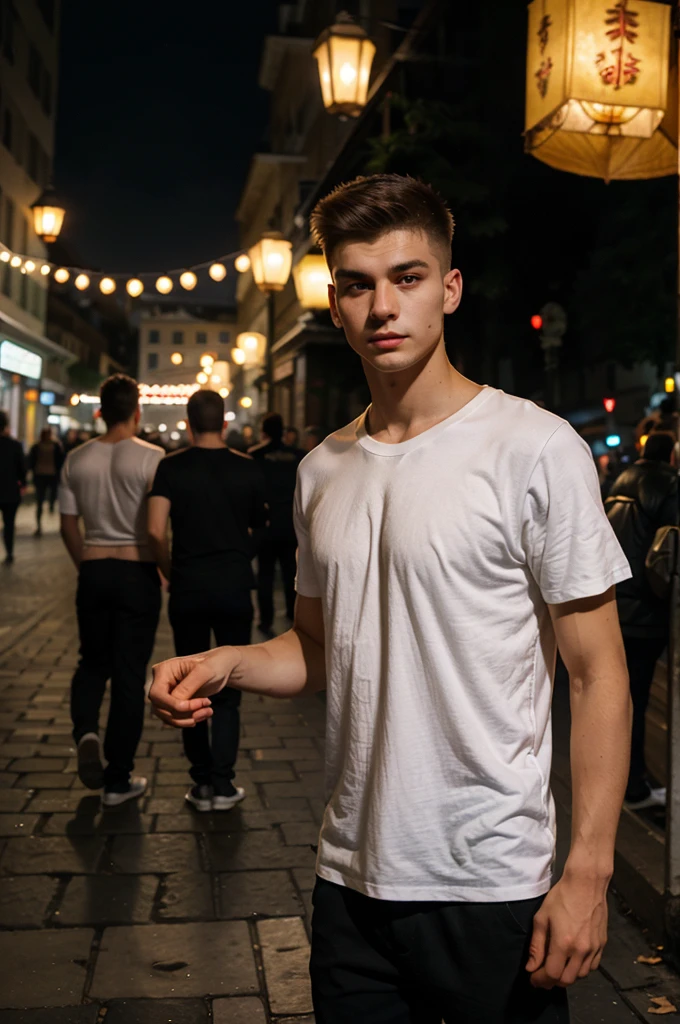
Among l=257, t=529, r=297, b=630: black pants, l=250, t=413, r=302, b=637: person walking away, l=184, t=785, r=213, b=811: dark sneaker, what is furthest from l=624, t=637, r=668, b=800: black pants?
l=257, t=529, r=297, b=630: black pants

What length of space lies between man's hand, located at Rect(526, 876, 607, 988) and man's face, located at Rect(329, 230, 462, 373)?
3.07 ft

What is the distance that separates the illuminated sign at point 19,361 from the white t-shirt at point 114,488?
98.8 ft

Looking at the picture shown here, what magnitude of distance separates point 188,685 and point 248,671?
Result: 0.25 meters

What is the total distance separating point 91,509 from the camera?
5652mm

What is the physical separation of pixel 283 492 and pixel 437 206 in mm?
8334

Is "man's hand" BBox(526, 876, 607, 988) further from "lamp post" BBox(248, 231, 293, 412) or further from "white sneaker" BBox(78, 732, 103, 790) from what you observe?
"lamp post" BBox(248, 231, 293, 412)

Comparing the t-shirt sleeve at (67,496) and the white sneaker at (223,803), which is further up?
the t-shirt sleeve at (67,496)

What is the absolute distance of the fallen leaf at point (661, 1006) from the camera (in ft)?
11.4

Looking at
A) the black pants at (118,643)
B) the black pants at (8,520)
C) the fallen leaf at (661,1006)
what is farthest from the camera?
the black pants at (8,520)

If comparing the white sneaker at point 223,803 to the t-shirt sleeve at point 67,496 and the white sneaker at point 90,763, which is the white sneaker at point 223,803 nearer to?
the white sneaker at point 90,763

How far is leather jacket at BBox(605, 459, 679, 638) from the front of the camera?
215 inches

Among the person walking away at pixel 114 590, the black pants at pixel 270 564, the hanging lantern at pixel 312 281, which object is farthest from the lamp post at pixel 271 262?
the person walking away at pixel 114 590

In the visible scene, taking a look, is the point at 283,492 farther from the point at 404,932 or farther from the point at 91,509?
the point at 404,932

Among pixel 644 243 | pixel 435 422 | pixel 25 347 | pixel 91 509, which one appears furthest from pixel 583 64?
pixel 25 347
